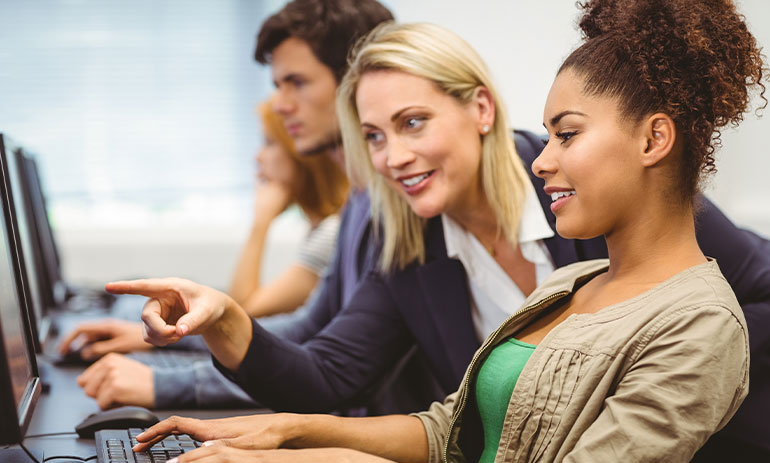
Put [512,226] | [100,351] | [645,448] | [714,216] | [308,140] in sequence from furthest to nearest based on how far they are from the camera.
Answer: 1. [308,140]
2. [100,351]
3. [512,226]
4. [714,216]
5. [645,448]

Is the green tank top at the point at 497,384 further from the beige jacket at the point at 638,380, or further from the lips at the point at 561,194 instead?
the lips at the point at 561,194

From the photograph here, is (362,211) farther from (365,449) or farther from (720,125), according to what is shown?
(720,125)

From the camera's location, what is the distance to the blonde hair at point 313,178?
9.07 ft

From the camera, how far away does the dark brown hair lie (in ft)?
6.98

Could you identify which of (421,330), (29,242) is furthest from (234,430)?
(29,242)

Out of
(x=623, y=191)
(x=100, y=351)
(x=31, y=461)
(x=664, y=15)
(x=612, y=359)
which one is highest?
(x=664, y=15)

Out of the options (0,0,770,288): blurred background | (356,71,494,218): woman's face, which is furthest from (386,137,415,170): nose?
(0,0,770,288): blurred background

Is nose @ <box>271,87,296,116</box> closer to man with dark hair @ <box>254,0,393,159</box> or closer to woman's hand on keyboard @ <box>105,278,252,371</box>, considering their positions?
man with dark hair @ <box>254,0,393,159</box>

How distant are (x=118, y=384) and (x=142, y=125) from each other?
2.73m

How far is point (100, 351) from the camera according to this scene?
1.82 meters

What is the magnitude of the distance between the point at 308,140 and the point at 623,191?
4.69 feet

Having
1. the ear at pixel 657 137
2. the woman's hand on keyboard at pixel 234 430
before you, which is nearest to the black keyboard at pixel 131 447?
the woman's hand on keyboard at pixel 234 430

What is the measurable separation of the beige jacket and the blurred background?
292 cm

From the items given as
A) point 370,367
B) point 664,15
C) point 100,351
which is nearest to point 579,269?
point 664,15
